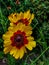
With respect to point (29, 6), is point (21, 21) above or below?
above

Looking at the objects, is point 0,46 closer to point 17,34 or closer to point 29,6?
point 29,6

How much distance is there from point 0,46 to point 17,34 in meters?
1.06

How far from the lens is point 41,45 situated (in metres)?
3.66

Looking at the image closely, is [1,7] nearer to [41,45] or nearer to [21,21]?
[41,45]

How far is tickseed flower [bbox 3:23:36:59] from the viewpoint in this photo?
275cm

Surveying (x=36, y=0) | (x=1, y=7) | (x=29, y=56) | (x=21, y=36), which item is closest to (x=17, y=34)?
(x=21, y=36)

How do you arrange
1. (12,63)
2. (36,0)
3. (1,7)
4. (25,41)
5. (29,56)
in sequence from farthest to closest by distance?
1. (1,7)
2. (36,0)
3. (29,56)
4. (12,63)
5. (25,41)

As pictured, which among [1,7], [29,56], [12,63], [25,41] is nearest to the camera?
[25,41]

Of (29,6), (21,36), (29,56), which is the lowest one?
(29,56)

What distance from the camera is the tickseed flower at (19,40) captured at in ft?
9.01

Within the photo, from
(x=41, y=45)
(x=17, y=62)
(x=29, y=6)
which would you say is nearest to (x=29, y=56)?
(x=41, y=45)

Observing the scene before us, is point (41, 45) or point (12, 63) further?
point (41, 45)

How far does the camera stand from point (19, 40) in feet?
9.07

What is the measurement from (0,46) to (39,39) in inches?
19.2
